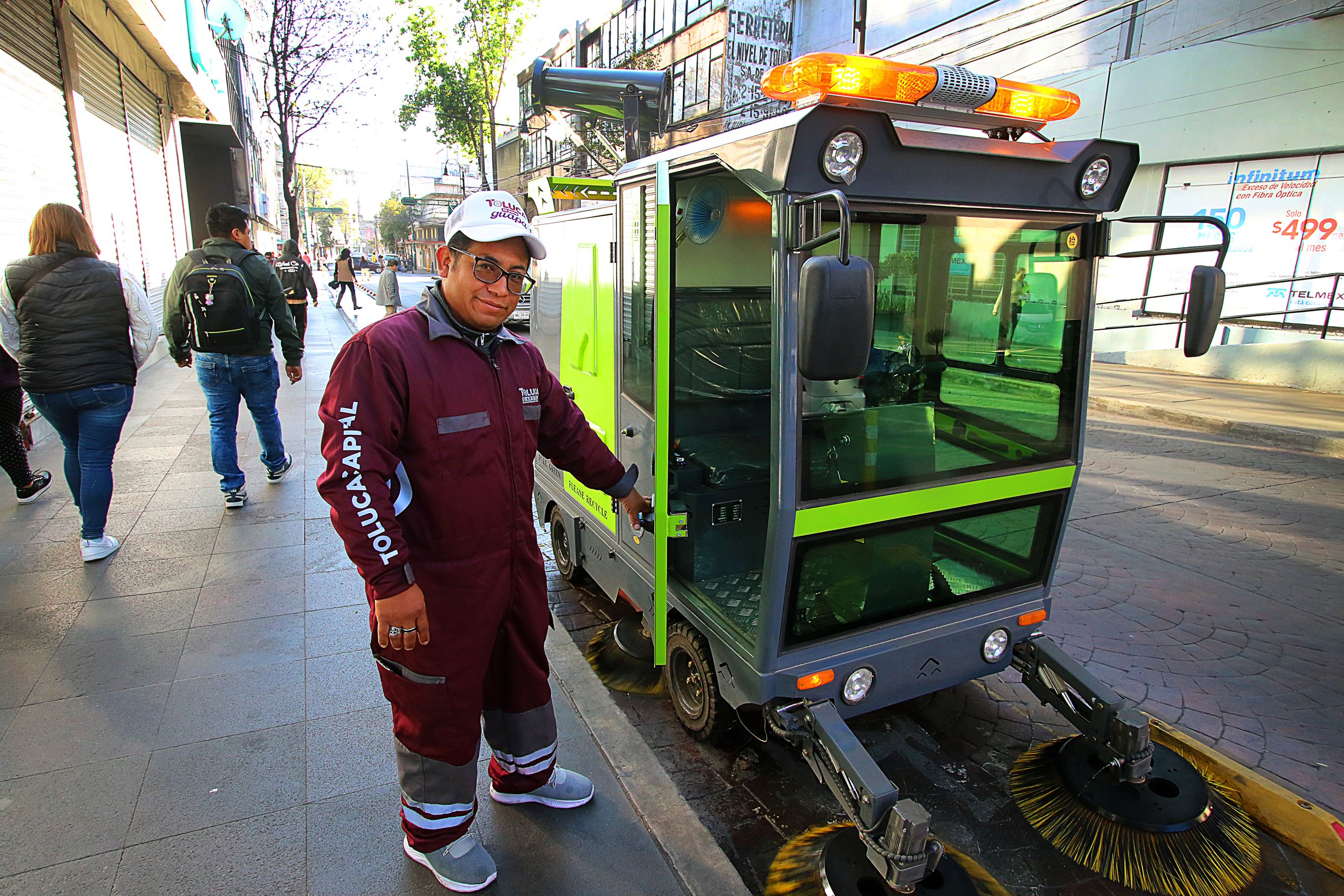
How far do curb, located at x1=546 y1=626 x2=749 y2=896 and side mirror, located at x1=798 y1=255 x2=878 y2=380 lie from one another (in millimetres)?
1634

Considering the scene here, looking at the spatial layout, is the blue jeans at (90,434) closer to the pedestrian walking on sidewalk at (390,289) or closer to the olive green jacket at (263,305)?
the olive green jacket at (263,305)

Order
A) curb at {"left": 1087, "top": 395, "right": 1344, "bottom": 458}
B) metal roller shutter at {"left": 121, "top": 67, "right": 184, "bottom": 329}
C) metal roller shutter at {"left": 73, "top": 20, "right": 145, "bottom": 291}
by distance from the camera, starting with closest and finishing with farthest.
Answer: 1. curb at {"left": 1087, "top": 395, "right": 1344, "bottom": 458}
2. metal roller shutter at {"left": 73, "top": 20, "right": 145, "bottom": 291}
3. metal roller shutter at {"left": 121, "top": 67, "right": 184, "bottom": 329}

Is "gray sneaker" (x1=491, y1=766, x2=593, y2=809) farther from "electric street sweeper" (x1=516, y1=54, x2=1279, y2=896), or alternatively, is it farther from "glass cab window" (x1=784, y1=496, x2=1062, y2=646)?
"glass cab window" (x1=784, y1=496, x2=1062, y2=646)

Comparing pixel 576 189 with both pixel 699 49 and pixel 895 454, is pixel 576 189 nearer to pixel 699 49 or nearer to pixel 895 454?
pixel 895 454

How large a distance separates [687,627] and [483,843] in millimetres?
1109

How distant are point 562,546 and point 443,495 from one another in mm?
2733

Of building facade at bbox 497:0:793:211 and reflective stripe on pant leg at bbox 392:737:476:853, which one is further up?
building facade at bbox 497:0:793:211

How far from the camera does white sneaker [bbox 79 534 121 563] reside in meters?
4.42

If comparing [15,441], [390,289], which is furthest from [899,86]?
[390,289]

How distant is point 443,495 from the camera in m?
2.01

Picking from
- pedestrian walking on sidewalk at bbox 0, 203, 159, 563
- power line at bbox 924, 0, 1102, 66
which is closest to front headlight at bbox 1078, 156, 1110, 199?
pedestrian walking on sidewalk at bbox 0, 203, 159, 563

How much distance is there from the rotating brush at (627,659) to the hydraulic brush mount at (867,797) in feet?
3.77

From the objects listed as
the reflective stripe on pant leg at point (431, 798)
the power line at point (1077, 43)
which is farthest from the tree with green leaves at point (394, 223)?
the reflective stripe on pant leg at point (431, 798)

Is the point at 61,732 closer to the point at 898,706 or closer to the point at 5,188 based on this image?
the point at 898,706
